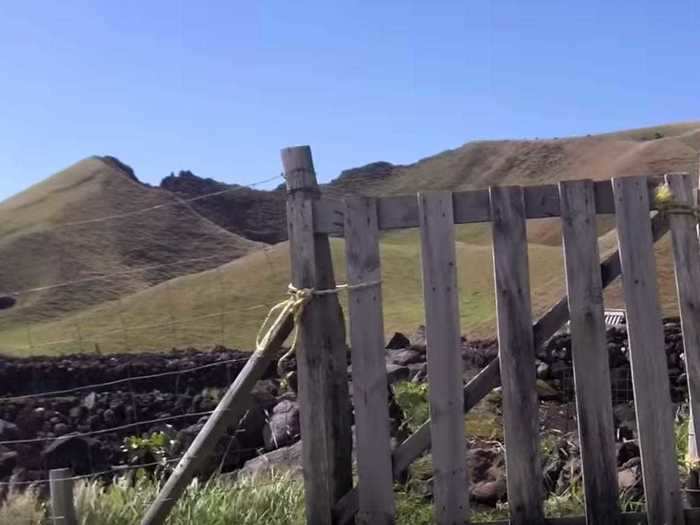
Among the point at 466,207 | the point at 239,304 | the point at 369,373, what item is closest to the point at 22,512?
the point at 369,373

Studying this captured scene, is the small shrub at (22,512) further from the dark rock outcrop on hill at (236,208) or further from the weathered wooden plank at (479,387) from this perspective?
the dark rock outcrop on hill at (236,208)

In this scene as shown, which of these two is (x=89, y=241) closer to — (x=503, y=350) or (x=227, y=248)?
(x=227, y=248)

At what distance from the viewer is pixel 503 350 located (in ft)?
19.2

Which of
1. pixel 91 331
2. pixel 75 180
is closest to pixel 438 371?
pixel 91 331

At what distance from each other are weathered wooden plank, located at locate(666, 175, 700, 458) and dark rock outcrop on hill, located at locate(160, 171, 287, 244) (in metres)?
127

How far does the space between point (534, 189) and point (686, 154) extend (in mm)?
108106

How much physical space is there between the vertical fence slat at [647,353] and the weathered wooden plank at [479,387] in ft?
0.40

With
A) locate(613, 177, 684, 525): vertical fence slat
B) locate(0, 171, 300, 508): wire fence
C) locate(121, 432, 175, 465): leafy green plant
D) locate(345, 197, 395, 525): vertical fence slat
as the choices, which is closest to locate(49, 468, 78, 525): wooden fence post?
locate(0, 171, 300, 508): wire fence

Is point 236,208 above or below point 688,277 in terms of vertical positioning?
above

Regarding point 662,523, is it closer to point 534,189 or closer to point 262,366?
point 534,189

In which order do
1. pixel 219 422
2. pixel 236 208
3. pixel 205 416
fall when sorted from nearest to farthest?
pixel 219 422 < pixel 205 416 < pixel 236 208

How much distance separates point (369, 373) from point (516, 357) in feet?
2.65

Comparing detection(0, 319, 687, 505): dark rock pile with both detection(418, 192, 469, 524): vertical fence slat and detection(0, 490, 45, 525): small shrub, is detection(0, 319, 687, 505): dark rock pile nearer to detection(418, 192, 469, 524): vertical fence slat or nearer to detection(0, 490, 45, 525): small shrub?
detection(0, 490, 45, 525): small shrub

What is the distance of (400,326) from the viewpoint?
125ft
